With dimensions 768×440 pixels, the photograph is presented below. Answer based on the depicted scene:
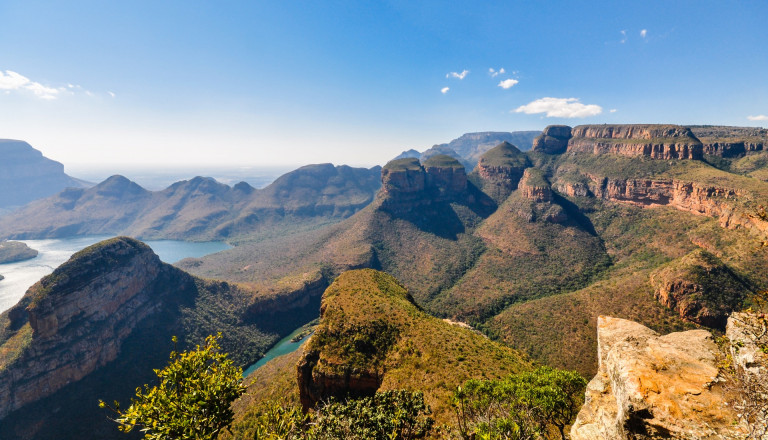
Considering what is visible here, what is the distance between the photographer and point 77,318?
240 ft

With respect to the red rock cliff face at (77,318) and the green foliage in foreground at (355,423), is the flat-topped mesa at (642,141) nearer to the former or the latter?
the green foliage in foreground at (355,423)

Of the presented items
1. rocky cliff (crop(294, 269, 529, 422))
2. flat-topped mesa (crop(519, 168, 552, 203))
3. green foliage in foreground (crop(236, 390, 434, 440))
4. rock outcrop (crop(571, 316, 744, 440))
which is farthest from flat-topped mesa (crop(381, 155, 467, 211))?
rock outcrop (crop(571, 316, 744, 440))

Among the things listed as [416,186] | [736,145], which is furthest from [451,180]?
[736,145]

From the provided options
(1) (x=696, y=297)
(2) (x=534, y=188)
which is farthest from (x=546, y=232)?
(1) (x=696, y=297)

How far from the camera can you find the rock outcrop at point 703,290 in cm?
5869

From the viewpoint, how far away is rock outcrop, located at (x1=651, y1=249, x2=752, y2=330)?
58.7 m

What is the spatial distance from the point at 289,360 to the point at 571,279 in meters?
99.1

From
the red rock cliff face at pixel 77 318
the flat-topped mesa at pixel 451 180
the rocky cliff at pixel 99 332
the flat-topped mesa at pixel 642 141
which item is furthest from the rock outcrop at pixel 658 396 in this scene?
the flat-topped mesa at pixel 451 180

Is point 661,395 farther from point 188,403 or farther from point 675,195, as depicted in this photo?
point 675,195

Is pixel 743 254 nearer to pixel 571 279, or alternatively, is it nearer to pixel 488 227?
pixel 571 279

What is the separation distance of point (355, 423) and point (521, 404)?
1441cm

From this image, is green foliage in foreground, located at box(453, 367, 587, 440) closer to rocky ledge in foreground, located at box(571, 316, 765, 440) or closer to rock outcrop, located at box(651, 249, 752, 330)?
rocky ledge in foreground, located at box(571, 316, 765, 440)

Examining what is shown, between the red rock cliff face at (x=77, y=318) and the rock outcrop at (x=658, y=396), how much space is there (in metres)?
108

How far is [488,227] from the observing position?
149750 mm
